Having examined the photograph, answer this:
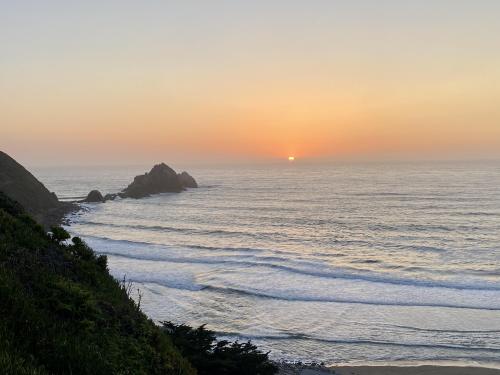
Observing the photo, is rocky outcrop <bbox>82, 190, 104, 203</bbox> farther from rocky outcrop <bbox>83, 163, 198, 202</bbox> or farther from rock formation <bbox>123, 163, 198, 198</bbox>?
rock formation <bbox>123, 163, 198, 198</bbox>

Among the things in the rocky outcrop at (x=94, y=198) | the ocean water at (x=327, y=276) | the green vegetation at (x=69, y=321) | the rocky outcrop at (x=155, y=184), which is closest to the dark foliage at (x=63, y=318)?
the green vegetation at (x=69, y=321)

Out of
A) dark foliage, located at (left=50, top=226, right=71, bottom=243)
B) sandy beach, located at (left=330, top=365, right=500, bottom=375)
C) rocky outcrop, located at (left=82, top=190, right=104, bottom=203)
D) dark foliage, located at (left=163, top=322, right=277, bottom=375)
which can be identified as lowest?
sandy beach, located at (left=330, top=365, right=500, bottom=375)

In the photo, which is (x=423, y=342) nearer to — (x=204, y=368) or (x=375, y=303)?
(x=375, y=303)

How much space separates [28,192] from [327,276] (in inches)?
2117

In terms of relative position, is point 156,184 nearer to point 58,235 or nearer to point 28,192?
point 28,192

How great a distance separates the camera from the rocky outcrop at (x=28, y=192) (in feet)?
209

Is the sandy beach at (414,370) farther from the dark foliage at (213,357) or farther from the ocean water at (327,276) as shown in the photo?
the dark foliage at (213,357)

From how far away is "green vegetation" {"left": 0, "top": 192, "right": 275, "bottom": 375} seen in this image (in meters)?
6.05

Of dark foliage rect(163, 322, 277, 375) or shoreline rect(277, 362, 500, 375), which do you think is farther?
shoreline rect(277, 362, 500, 375)

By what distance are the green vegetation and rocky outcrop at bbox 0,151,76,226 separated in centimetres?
5565

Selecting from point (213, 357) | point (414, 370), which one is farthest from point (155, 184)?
point (213, 357)

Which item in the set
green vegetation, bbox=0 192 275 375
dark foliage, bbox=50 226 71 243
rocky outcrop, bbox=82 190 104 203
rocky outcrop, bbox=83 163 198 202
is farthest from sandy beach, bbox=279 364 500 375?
rocky outcrop, bbox=83 163 198 202

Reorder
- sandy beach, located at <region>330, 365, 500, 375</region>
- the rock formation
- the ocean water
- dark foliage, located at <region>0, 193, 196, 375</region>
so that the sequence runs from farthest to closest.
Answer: the rock formation → the ocean water → sandy beach, located at <region>330, 365, 500, 375</region> → dark foliage, located at <region>0, 193, 196, 375</region>

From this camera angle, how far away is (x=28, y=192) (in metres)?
67.6
